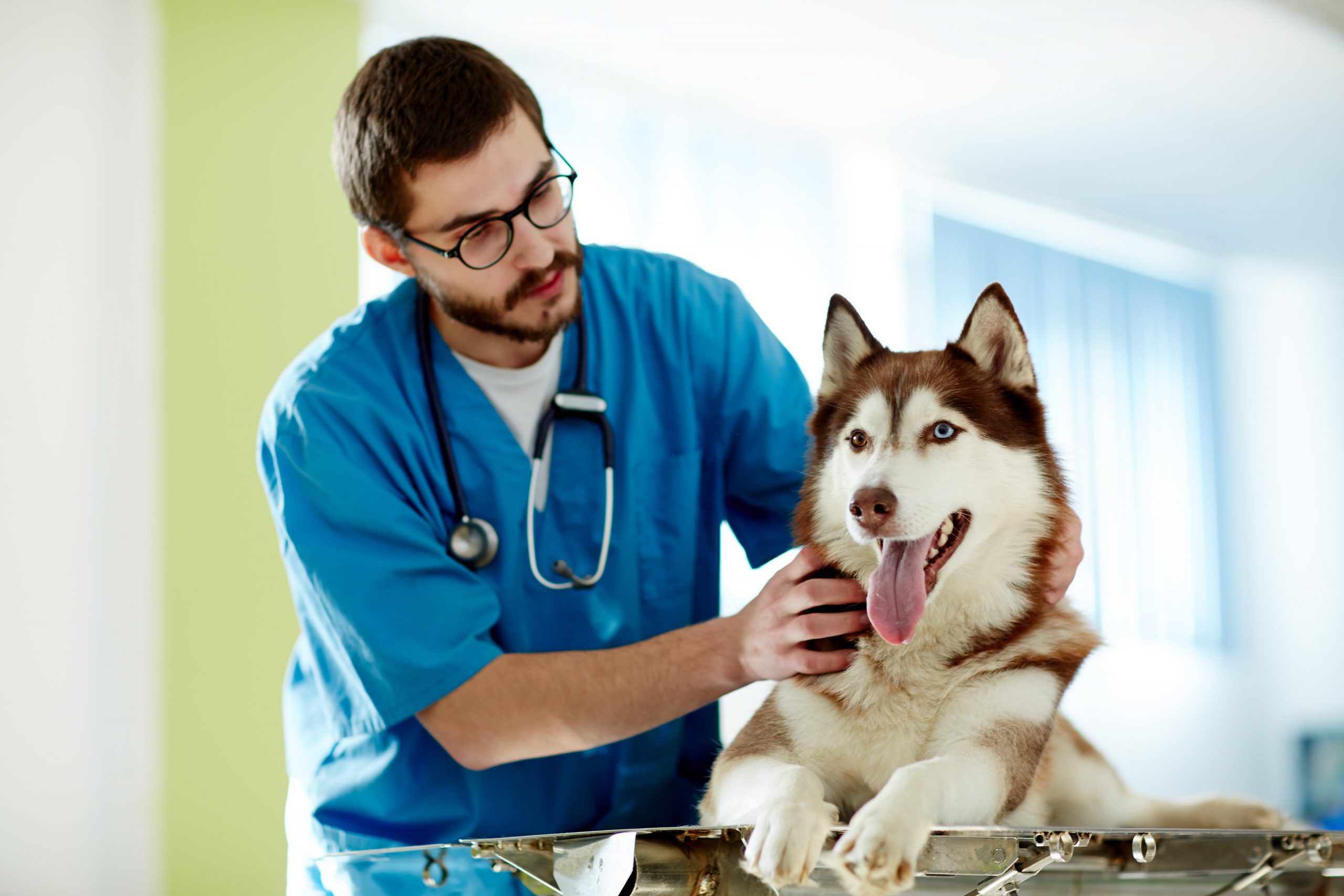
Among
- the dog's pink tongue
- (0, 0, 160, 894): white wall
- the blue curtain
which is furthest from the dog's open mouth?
the blue curtain

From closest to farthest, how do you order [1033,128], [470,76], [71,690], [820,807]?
[820,807] → [470,76] → [71,690] → [1033,128]

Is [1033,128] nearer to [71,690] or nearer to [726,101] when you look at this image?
[726,101]

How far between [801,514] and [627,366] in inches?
21.3

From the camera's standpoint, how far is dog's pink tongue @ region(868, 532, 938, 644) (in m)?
1.10

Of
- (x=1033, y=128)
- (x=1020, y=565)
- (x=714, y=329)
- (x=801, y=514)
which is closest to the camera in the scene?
(x=1020, y=565)

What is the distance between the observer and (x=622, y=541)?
5.45 ft

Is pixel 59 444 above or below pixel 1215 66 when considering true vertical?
below

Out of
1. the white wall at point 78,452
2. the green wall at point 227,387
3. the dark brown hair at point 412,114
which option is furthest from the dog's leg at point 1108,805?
the white wall at point 78,452

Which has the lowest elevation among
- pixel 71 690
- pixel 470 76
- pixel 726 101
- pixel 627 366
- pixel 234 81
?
pixel 71 690

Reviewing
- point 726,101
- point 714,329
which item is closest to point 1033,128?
point 726,101

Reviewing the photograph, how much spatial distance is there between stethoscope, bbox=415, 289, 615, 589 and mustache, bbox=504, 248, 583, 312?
0.15 metres

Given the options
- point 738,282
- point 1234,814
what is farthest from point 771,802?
point 738,282

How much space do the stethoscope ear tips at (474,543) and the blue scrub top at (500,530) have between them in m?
0.04

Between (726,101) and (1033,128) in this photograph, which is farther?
(1033,128)
